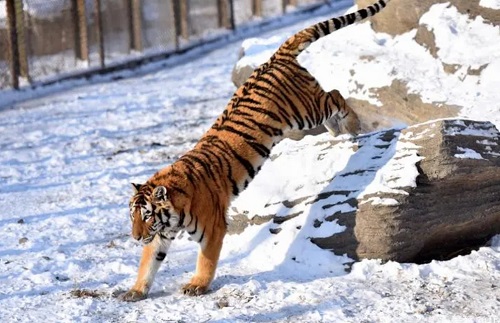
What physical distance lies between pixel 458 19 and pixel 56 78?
764cm

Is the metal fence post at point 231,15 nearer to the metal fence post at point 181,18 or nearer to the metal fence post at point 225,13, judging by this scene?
the metal fence post at point 225,13

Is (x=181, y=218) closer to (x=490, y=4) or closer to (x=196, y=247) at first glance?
(x=196, y=247)

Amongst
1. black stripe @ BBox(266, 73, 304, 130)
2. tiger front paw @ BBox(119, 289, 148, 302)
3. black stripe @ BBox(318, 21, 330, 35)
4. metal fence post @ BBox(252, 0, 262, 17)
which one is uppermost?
black stripe @ BBox(318, 21, 330, 35)

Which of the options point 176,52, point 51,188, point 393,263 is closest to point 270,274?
point 393,263

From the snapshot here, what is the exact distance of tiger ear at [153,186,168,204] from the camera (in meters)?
4.94

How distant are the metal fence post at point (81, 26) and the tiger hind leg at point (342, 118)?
8784mm

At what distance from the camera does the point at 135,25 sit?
15938 millimetres

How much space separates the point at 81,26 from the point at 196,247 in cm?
923

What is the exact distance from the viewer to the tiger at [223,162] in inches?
199

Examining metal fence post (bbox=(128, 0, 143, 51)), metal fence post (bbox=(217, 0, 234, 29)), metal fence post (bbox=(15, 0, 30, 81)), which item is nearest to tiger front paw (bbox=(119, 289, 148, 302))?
metal fence post (bbox=(15, 0, 30, 81))

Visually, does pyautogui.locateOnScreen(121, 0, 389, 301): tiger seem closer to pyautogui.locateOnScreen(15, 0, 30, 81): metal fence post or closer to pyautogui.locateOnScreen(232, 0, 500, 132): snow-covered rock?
pyautogui.locateOnScreen(232, 0, 500, 132): snow-covered rock

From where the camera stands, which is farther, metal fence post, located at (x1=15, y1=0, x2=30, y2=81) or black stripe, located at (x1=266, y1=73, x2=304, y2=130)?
metal fence post, located at (x1=15, y1=0, x2=30, y2=81)

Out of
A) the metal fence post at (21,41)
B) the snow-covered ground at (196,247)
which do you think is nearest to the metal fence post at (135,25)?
the metal fence post at (21,41)

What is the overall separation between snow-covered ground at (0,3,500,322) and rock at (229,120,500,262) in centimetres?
12
